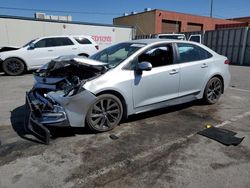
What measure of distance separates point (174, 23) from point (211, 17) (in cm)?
907

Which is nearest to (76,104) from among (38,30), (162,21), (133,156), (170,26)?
(133,156)

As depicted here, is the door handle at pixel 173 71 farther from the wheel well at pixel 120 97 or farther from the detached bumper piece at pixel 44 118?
the detached bumper piece at pixel 44 118

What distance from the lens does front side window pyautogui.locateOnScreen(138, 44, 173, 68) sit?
4672 mm

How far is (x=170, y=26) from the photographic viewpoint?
1436 inches

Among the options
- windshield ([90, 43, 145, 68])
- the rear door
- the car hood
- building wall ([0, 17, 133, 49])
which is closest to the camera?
the car hood

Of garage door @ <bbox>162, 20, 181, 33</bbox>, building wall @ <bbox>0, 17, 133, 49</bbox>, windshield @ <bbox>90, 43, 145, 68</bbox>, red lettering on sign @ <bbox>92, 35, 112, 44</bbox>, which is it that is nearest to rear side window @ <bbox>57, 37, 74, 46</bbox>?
building wall @ <bbox>0, 17, 133, 49</bbox>

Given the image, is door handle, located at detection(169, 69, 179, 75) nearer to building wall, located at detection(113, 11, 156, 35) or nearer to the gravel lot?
the gravel lot

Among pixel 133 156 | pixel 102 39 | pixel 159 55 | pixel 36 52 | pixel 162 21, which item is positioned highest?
pixel 162 21

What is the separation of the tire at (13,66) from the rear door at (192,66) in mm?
8142

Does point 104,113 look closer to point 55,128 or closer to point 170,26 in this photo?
point 55,128

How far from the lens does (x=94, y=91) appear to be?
389 centimetres

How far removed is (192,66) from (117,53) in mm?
1623

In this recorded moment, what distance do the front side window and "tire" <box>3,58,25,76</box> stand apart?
26.1 ft

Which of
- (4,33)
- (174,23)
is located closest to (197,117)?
(4,33)
